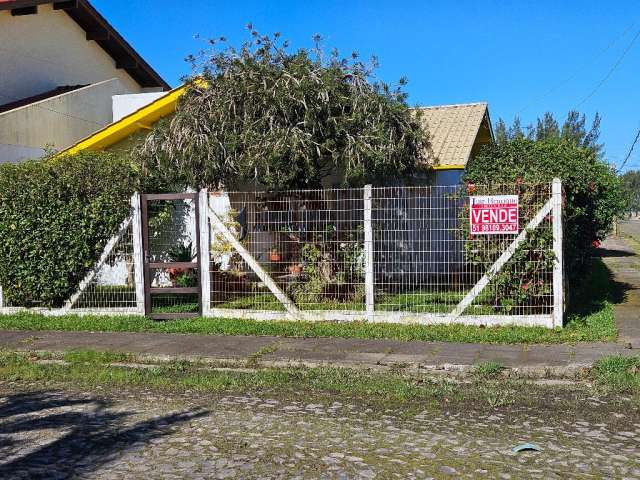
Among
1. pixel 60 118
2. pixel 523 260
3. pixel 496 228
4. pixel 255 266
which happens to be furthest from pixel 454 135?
pixel 60 118

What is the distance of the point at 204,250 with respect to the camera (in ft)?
35.7

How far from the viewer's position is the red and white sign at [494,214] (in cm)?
953

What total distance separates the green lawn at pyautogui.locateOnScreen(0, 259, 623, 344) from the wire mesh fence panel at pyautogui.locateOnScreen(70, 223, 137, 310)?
349 millimetres

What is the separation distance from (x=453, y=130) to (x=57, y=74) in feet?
39.1

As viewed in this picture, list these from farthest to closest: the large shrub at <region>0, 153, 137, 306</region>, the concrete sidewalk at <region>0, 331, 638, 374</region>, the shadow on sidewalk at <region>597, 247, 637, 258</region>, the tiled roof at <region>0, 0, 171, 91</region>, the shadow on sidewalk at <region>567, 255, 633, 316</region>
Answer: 1. the shadow on sidewalk at <region>597, 247, 637, 258</region>
2. the tiled roof at <region>0, 0, 171, 91</region>
3. the shadow on sidewalk at <region>567, 255, 633, 316</region>
4. the large shrub at <region>0, 153, 137, 306</region>
5. the concrete sidewalk at <region>0, 331, 638, 374</region>

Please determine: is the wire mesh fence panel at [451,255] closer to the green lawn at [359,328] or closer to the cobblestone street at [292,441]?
the green lawn at [359,328]

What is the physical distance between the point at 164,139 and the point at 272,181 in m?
2.70

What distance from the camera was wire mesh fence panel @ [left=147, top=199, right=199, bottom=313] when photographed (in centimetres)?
1136

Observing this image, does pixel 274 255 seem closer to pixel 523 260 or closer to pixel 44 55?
pixel 523 260

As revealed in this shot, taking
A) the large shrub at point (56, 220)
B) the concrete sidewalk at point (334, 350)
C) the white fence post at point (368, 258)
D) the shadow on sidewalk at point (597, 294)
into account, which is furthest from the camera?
the shadow on sidewalk at point (597, 294)

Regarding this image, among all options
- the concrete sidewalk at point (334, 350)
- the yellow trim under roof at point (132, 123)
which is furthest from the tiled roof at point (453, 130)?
the concrete sidewalk at point (334, 350)

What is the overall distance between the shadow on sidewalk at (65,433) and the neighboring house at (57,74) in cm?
1009

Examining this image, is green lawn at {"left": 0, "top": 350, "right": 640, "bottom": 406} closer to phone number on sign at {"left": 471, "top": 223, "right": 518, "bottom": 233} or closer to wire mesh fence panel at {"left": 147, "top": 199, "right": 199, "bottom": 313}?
phone number on sign at {"left": 471, "top": 223, "right": 518, "bottom": 233}

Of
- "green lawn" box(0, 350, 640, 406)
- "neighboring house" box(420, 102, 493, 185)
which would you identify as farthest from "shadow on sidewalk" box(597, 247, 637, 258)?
"green lawn" box(0, 350, 640, 406)
